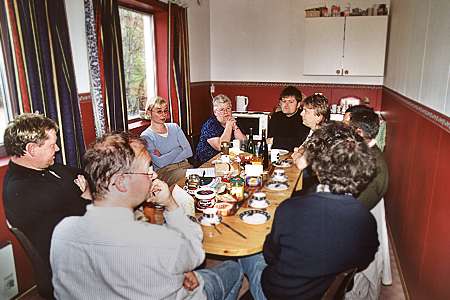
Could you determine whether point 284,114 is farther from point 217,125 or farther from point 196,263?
point 196,263

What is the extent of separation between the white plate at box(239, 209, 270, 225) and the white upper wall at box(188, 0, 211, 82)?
371cm

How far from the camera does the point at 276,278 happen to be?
153 centimetres

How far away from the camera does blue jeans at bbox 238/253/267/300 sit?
71.3 inches

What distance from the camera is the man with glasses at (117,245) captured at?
114 cm

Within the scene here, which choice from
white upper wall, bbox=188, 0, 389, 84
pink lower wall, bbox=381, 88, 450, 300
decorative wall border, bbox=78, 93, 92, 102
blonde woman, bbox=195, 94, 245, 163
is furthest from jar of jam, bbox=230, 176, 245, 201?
white upper wall, bbox=188, 0, 389, 84

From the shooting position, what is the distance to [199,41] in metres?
5.37

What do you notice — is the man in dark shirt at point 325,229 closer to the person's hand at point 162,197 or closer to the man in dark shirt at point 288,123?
the person's hand at point 162,197

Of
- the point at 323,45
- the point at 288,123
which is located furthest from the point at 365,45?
the point at 288,123

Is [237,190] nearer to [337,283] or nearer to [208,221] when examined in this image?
[208,221]

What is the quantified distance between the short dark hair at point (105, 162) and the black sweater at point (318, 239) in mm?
628

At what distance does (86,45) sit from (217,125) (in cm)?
136

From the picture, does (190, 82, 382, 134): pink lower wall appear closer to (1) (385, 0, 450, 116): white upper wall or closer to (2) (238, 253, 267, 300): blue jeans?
(1) (385, 0, 450, 116): white upper wall

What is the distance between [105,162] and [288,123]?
260 cm

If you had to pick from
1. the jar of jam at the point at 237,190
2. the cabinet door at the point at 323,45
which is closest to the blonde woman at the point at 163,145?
the jar of jam at the point at 237,190
